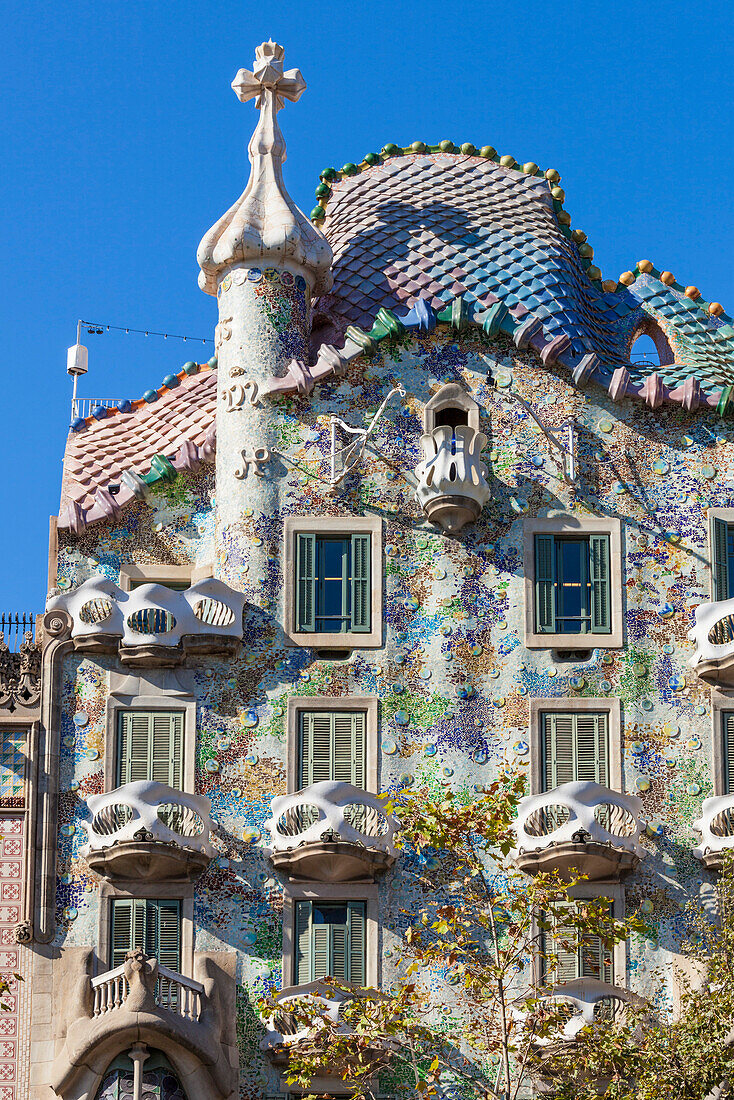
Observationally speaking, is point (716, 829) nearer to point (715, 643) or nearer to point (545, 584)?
point (715, 643)

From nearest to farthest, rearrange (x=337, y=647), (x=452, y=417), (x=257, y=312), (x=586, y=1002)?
1. (x=586, y=1002)
2. (x=337, y=647)
3. (x=452, y=417)
4. (x=257, y=312)

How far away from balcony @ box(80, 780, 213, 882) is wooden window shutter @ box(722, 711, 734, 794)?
7561mm

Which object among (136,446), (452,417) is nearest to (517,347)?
(452,417)

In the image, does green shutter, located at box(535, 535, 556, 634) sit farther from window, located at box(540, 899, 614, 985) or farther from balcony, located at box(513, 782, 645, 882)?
window, located at box(540, 899, 614, 985)

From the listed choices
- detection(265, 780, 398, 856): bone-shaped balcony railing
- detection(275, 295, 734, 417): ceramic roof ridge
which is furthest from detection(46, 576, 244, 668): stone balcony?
detection(275, 295, 734, 417): ceramic roof ridge

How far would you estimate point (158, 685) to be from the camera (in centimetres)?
3875

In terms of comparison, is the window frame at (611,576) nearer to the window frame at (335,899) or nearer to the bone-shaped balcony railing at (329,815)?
the bone-shaped balcony railing at (329,815)

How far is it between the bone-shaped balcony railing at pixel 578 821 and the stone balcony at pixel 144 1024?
4.85 metres

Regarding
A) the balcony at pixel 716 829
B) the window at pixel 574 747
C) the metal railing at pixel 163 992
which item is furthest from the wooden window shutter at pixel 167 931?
the balcony at pixel 716 829

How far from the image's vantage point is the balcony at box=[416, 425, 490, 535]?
39.2m

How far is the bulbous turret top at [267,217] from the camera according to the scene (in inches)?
1603

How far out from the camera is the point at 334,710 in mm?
38688

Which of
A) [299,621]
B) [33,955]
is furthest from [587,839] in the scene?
[33,955]

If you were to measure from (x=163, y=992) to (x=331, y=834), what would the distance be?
3.19 meters
